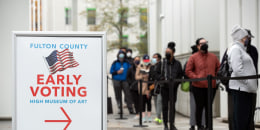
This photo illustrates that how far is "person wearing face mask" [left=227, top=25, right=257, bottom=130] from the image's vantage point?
21.9 ft

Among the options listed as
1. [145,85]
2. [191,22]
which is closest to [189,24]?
[191,22]

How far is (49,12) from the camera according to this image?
1523 centimetres

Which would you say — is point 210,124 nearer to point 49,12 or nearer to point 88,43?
point 88,43

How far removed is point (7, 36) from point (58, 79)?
7.09m

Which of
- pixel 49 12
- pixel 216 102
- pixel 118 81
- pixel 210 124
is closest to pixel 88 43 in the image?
pixel 210 124

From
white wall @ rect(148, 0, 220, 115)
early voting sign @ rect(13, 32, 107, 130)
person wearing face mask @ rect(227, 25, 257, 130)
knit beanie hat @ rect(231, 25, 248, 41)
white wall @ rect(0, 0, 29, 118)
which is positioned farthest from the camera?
white wall @ rect(148, 0, 220, 115)

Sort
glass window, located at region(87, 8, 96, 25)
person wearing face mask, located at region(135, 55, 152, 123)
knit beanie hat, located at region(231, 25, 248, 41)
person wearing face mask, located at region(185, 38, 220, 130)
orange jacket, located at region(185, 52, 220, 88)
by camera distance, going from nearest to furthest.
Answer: knit beanie hat, located at region(231, 25, 248, 41) < person wearing face mask, located at region(185, 38, 220, 130) < orange jacket, located at region(185, 52, 220, 88) < person wearing face mask, located at region(135, 55, 152, 123) < glass window, located at region(87, 8, 96, 25)

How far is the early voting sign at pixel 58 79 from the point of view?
13.4ft

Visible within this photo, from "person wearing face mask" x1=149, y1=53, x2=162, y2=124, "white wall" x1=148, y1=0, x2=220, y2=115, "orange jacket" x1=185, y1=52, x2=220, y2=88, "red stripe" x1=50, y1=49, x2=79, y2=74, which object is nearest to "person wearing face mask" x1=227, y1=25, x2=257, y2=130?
"orange jacket" x1=185, y1=52, x2=220, y2=88

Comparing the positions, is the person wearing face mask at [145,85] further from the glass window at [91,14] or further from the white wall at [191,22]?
the glass window at [91,14]

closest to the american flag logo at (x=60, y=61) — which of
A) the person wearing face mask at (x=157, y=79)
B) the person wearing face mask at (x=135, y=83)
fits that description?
the person wearing face mask at (x=157, y=79)

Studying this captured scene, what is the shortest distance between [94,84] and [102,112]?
0.84ft

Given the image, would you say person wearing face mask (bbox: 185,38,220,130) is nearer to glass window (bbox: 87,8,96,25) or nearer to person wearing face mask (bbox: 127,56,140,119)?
person wearing face mask (bbox: 127,56,140,119)

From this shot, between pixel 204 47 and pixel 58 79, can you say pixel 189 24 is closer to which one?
pixel 204 47
